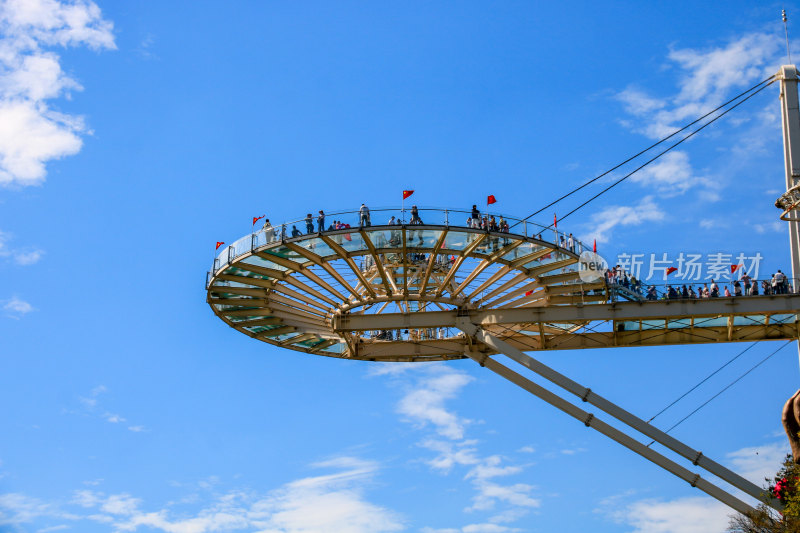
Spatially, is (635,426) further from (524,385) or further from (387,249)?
(387,249)

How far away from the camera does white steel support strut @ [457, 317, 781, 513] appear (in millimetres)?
40938

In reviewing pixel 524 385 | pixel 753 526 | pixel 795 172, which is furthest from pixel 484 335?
pixel 795 172

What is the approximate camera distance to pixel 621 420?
4109 centimetres

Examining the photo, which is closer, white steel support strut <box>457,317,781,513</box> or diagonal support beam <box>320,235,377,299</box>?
diagonal support beam <box>320,235,377,299</box>

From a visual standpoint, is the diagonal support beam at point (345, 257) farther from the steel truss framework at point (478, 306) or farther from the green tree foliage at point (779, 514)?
the green tree foliage at point (779, 514)

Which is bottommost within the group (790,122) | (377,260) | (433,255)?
(377,260)

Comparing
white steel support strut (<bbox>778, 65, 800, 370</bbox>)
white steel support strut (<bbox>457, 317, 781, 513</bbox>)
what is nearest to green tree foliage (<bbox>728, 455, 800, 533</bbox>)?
white steel support strut (<bbox>457, 317, 781, 513</bbox>)

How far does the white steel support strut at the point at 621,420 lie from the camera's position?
134 ft

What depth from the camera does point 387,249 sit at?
3925 cm

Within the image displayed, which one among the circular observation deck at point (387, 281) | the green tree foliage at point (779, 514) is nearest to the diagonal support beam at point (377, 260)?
the circular observation deck at point (387, 281)

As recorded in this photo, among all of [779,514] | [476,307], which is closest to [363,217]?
[476,307]

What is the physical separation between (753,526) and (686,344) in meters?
8.28

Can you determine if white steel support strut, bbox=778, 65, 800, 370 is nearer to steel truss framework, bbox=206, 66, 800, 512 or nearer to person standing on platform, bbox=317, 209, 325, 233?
steel truss framework, bbox=206, 66, 800, 512

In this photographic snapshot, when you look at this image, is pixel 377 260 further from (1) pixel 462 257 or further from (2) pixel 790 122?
(2) pixel 790 122
